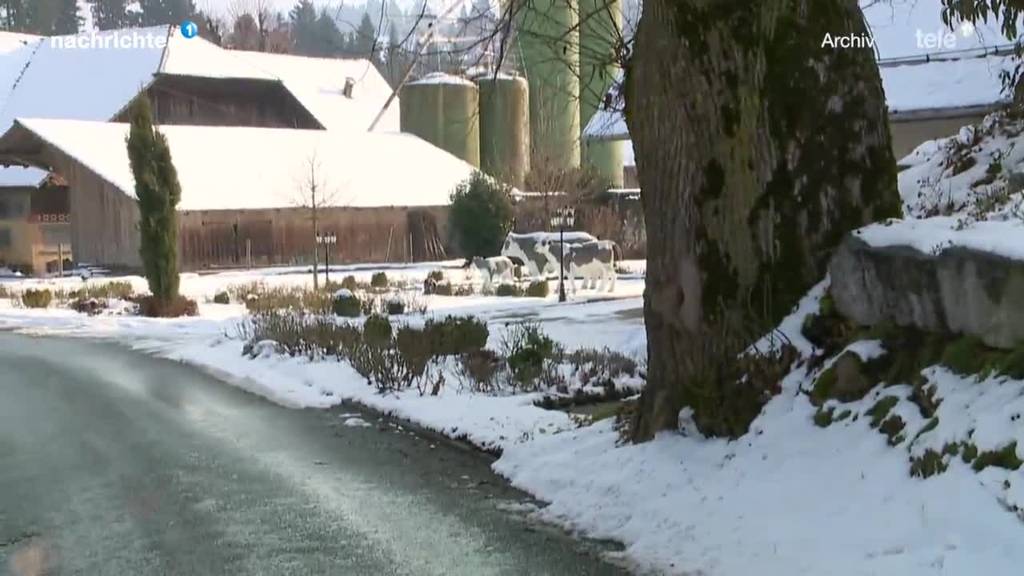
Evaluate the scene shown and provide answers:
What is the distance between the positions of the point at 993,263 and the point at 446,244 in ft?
131

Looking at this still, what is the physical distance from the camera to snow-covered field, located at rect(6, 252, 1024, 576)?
15.8 ft

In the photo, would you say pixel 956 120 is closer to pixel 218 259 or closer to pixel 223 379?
pixel 223 379

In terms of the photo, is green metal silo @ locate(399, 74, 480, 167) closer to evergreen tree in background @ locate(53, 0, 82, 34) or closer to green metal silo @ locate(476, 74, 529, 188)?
green metal silo @ locate(476, 74, 529, 188)

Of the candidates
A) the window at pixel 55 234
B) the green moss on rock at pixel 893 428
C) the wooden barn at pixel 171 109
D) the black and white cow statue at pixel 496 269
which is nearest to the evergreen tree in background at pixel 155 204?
the black and white cow statue at pixel 496 269

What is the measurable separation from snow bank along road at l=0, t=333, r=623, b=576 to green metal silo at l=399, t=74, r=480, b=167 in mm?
41588

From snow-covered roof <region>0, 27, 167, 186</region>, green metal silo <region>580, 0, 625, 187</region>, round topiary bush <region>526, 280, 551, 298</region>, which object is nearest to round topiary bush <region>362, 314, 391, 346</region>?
green metal silo <region>580, 0, 625, 187</region>

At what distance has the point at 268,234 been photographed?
41.5m

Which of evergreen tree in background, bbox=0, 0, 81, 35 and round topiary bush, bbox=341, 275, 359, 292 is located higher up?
evergreen tree in background, bbox=0, 0, 81, 35

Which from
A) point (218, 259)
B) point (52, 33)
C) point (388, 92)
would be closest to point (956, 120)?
point (218, 259)

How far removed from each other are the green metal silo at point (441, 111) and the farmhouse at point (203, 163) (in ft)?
5.73

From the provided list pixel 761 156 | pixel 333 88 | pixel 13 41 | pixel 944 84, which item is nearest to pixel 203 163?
pixel 333 88

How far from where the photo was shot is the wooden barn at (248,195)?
1569 inches

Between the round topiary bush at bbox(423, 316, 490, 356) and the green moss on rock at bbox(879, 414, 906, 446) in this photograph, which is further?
the round topiary bush at bbox(423, 316, 490, 356)

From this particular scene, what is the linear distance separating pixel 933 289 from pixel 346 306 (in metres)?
15.9
